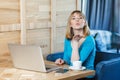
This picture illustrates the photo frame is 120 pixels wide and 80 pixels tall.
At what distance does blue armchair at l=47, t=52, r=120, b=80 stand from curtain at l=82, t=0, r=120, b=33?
2168 mm

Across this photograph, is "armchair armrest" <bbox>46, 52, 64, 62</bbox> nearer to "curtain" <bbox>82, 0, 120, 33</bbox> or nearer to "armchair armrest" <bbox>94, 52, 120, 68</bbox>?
"armchair armrest" <bbox>94, 52, 120, 68</bbox>

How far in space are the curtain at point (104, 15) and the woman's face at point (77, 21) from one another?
2509mm

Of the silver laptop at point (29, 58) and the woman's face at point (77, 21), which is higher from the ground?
the woman's face at point (77, 21)

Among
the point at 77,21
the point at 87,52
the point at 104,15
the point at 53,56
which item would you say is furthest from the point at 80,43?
the point at 104,15

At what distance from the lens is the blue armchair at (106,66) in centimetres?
262

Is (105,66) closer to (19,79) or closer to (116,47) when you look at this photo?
(19,79)

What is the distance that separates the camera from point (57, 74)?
224cm

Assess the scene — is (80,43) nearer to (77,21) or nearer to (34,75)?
(77,21)

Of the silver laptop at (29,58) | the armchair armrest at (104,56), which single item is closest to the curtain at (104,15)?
the armchair armrest at (104,56)

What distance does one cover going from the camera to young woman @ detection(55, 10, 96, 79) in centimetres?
267

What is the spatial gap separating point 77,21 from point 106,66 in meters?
0.54

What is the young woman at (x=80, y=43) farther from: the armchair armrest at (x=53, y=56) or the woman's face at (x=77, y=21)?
the armchair armrest at (x=53, y=56)

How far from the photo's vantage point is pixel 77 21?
2.73m

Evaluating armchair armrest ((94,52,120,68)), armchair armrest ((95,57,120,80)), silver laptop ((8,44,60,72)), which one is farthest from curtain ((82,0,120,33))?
silver laptop ((8,44,60,72))
